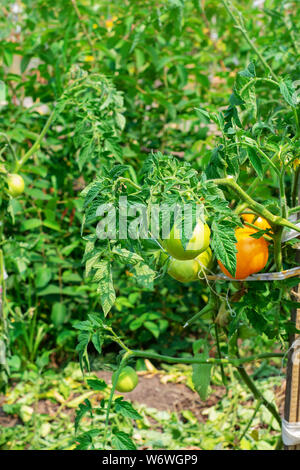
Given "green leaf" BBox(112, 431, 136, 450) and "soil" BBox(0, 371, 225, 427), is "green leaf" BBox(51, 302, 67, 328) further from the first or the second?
"green leaf" BBox(112, 431, 136, 450)

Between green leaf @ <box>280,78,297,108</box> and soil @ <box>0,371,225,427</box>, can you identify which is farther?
soil @ <box>0,371,225,427</box>

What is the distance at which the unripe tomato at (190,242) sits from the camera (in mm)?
669

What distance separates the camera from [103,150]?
3.90 feet

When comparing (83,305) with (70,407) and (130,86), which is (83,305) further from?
(130,86)

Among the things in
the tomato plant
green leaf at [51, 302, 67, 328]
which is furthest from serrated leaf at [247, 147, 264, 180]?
green leaf at [51, 302, 67, 328]

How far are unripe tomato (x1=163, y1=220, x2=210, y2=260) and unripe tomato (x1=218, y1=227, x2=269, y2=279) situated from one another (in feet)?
0.46

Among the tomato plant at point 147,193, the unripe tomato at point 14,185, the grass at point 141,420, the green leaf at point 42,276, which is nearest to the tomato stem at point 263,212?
the tomato plant at point 147,193

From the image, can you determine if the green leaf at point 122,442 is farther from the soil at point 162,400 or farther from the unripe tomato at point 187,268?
the soil at point 162,400

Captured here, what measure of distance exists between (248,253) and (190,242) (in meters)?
0.19

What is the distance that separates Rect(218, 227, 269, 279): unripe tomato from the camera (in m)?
0.82

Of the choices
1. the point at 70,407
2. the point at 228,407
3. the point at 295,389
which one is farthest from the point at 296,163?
the point at 70,407

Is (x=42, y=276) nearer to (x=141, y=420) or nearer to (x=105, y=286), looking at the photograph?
(x=141, y=420)

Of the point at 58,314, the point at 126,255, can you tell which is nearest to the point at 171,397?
the point at 58,314

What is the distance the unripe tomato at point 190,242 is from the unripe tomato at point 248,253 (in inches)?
5.5
